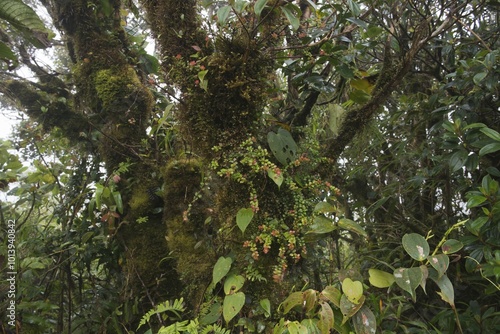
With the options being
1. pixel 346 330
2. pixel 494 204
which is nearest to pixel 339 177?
pixel 494 204

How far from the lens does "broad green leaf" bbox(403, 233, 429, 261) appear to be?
3.36 ft

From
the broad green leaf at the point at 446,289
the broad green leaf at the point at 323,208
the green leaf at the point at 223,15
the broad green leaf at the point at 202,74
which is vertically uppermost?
the green leaf at the point at 223,15

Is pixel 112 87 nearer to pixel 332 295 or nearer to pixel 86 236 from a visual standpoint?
pixel 86 236

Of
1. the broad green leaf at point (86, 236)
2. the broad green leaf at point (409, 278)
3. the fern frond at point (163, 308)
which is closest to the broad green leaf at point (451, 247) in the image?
the broad green leaf at point (409, 278)

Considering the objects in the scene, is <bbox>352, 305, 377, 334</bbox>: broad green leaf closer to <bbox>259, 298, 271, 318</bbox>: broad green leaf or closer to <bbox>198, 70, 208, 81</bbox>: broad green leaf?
<bbox>259, 298, 271, 318</bbox>: broad green leaf

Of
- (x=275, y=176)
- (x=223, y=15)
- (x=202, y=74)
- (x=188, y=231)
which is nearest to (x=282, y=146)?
(x=275, y=176)

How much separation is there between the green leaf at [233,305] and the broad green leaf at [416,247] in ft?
1.69

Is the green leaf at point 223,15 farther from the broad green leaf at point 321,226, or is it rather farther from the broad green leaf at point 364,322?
the broad green leaf at point 364,322

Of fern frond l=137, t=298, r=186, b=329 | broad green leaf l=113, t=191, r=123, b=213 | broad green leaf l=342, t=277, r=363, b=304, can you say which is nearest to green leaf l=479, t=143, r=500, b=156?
broad green leaf l=342, t=277, r=363, b=304

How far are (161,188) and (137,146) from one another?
0.95ft

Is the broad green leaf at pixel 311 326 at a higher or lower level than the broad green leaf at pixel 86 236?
lower

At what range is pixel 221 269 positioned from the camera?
1.21 m

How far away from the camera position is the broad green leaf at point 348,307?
38.3 inches

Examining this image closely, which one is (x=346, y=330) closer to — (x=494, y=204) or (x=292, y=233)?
(x=292, y=233)
